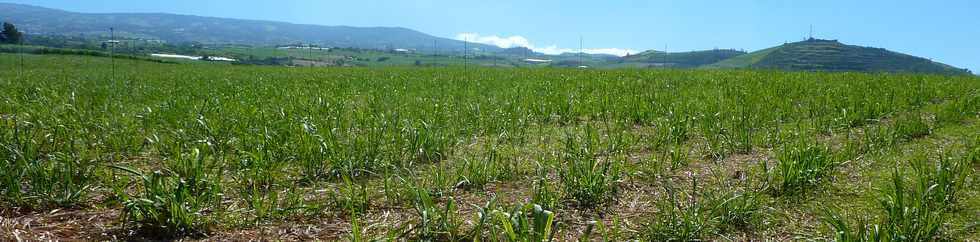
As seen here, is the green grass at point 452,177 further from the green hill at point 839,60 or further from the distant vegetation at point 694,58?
the distant vegetation at point 694,58

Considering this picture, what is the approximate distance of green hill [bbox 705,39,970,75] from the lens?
124m

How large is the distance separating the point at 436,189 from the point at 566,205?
94 centimetres

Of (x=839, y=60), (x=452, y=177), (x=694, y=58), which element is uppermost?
(x=694, y=58)

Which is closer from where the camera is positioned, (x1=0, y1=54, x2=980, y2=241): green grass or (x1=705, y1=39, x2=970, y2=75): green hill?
(x1=0, y1=54, x2=980, y2=241): green grass

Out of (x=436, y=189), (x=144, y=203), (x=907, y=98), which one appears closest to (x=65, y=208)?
(x=144, y=203)

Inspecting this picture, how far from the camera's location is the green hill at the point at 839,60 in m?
124

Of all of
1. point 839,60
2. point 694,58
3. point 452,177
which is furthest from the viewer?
point 694,58

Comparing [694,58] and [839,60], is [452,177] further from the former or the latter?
[694,58]

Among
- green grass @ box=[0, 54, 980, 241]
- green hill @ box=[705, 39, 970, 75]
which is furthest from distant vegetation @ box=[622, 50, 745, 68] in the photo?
green grass @ box=[0, 54, 980, 241]

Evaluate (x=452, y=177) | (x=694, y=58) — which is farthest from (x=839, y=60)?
(x=452, y=177)

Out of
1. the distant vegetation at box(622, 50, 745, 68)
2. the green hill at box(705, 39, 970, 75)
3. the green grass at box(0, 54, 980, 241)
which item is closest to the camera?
the green grass at box(0, 54, 980, 241)

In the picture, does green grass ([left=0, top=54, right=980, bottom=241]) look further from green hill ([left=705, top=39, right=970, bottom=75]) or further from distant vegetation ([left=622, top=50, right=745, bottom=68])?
distant vegetation ([left=622, top=50, right=745, bottom=68])

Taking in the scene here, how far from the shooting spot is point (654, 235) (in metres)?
2.99

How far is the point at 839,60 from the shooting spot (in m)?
131
